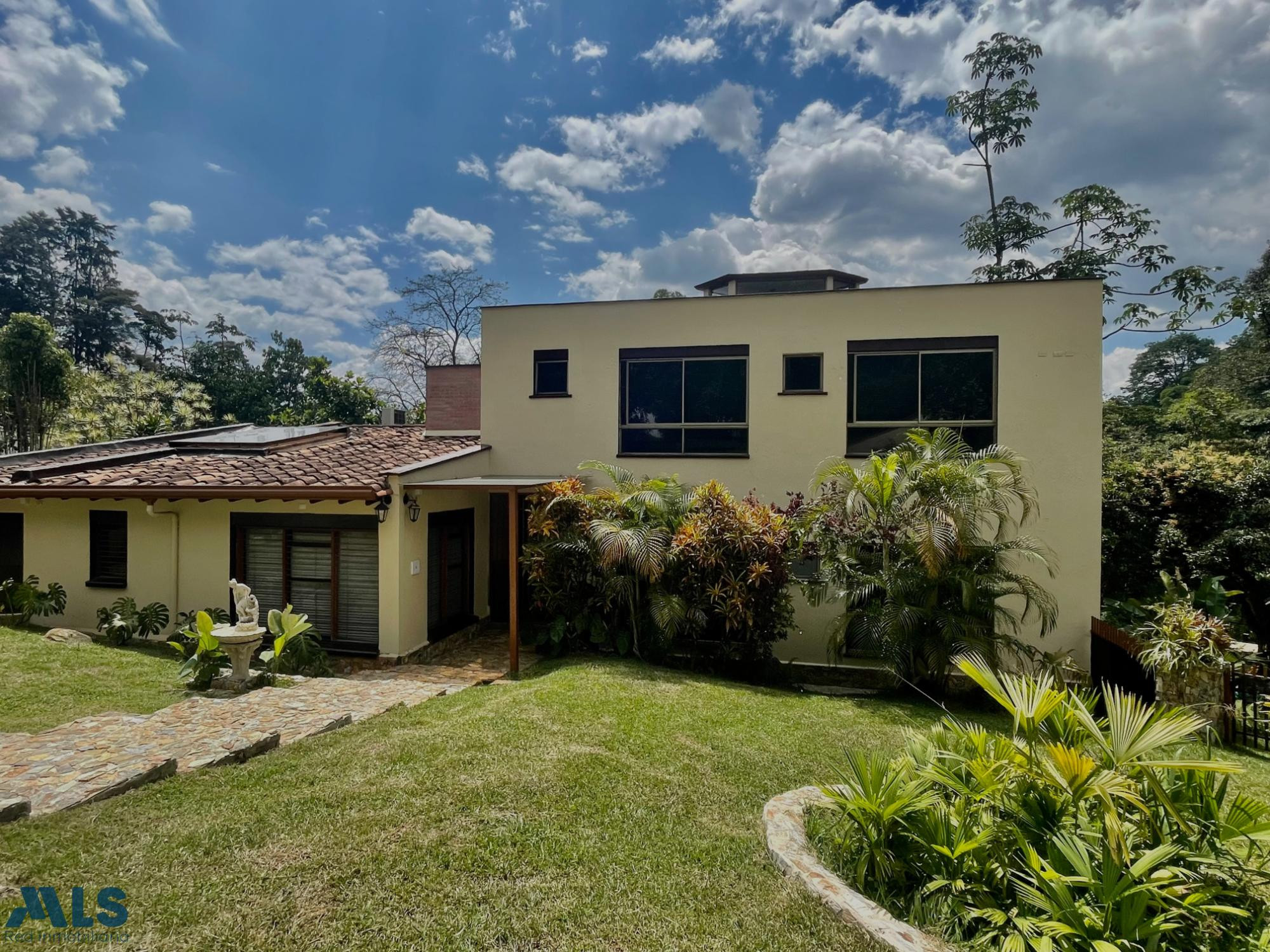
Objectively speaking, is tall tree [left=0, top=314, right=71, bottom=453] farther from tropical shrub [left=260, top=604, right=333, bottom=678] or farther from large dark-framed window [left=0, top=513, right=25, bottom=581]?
tropical shrub [left=260, top=604, right=333, bottom=678]

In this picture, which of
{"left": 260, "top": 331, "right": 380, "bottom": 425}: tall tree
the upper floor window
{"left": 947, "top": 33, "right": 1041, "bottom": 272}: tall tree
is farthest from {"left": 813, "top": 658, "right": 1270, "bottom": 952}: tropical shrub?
{"left": 260, "top": 331, "right": 380, "bottom": 425}: tall tree

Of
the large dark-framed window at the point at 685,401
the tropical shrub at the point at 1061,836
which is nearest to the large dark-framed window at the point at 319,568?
the large dark-framed window at the point at 685,401

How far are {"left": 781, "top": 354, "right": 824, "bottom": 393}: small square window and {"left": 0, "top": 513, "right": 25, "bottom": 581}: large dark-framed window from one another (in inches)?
585

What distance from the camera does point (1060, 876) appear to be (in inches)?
116

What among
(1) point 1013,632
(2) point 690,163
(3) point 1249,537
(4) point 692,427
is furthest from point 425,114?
(3) point 1249,537

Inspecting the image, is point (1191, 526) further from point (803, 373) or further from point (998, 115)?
point (998, 115)

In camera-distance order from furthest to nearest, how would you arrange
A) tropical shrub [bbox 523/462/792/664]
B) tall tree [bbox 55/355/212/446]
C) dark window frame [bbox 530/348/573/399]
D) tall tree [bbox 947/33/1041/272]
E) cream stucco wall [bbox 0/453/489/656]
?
1. tall tree [bbox 55/355/212/446]
2. tall tree [bbox 947/33/1041/272]
3. dark window frame [bbox 530/348/573/399]
4. cream stucco wall [bbox 0/453/489/656]
5. tropical shrub [bbox 523/462/792/664]

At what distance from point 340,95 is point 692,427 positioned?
10656 millimetres

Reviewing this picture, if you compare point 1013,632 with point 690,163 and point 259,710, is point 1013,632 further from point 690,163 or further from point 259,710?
point 690,163

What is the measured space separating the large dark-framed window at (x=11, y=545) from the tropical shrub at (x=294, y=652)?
662 cm

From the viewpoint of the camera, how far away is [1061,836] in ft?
10.4

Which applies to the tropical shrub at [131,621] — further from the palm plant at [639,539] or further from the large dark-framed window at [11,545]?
the palm plant at [639,539]

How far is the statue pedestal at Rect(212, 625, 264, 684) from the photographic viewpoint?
758 cm

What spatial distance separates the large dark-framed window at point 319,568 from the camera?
958cm
